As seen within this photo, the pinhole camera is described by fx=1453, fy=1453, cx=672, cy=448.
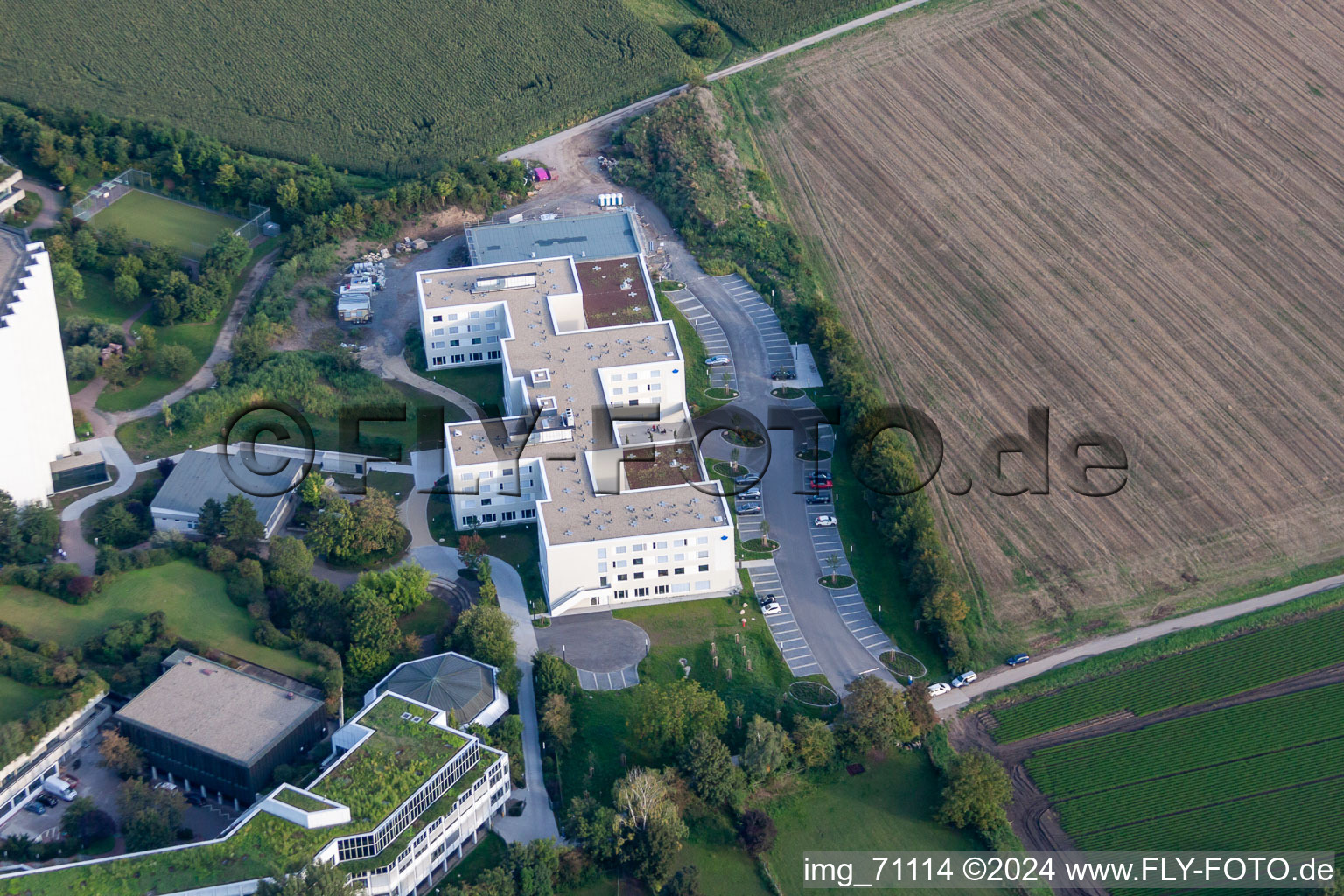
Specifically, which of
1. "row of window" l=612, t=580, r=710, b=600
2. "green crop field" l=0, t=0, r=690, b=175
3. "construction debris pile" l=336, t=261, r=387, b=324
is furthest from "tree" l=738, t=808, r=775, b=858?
"green crop field" l=0, t=0, r=690, b=175

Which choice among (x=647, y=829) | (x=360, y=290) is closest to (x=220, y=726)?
(x=647, y=829)

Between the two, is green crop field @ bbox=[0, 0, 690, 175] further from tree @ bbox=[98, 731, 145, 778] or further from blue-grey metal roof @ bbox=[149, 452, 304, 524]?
tree @ bbox=[98, 731, 145, 778]

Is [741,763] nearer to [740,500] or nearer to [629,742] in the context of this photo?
[629,742]

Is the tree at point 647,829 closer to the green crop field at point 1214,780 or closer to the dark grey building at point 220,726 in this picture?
the dark grey building at point 220,726

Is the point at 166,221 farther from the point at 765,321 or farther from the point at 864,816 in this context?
the point at 864,816

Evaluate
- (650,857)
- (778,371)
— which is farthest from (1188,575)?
(650,857)
